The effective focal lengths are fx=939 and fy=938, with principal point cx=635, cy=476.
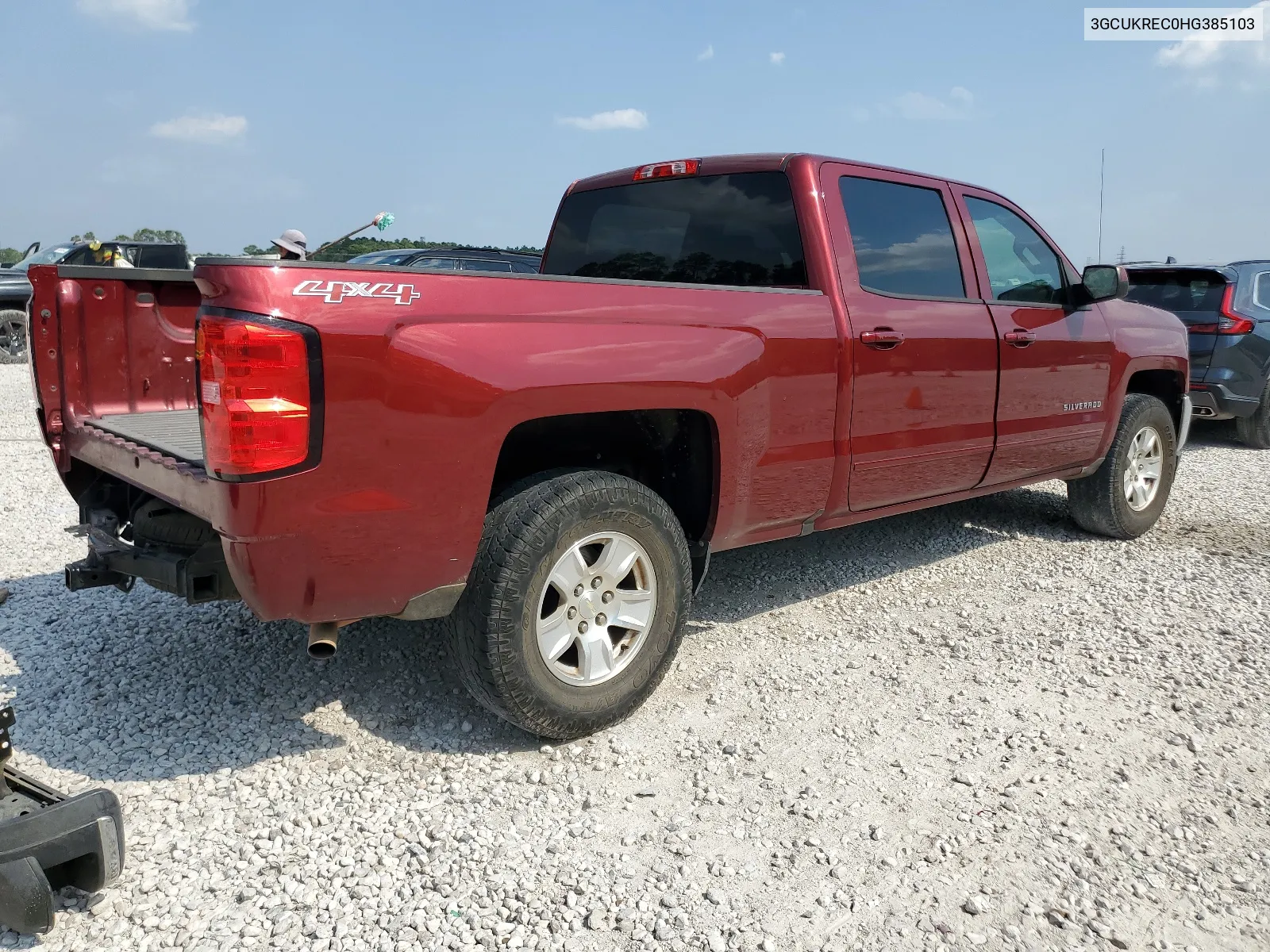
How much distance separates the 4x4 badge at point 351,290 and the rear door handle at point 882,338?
6.35ft

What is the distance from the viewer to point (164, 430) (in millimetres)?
3332

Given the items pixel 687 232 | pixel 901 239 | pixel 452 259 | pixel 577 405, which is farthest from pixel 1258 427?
pixel 577 405

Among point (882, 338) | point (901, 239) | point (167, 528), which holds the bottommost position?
point (167, 528)

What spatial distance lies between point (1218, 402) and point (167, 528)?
905 cm

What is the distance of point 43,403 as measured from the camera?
3.58 meters

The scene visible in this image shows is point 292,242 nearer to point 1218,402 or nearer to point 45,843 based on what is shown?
point 45,843

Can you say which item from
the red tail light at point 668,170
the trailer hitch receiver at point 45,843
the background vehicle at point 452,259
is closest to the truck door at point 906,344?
the red tail light at point 668,170

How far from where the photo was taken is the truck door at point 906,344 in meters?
3.77

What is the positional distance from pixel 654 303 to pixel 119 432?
189 cm

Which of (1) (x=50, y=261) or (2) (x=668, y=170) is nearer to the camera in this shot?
(2) (x=668, y=170)

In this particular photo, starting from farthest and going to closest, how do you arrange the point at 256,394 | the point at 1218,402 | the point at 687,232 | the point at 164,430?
the point at 1218,402 < the point at 687,232 < the point at 164,430 < the point at 256,394

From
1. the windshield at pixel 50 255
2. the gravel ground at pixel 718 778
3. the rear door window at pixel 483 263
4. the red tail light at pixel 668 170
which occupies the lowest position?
the gravel ground at pixel 718 778

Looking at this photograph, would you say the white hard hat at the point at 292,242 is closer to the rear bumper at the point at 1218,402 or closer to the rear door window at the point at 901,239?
the rear door window at the point at 901,239

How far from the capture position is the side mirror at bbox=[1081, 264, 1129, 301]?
4852mm
